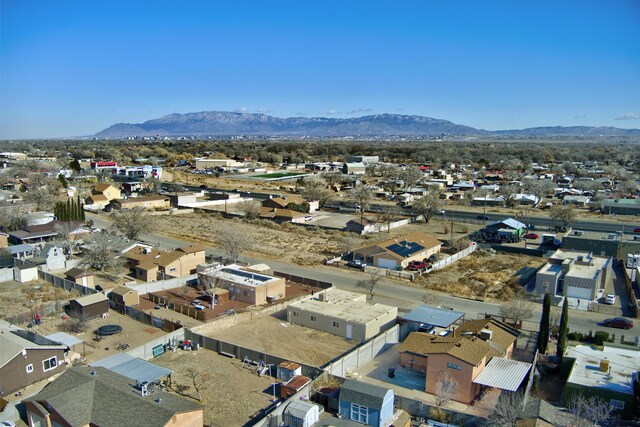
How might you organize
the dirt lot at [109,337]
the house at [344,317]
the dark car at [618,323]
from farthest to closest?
1. the dark car at [618,323]
2. the house at [344,317]
3. the dirt lot at [109,337]

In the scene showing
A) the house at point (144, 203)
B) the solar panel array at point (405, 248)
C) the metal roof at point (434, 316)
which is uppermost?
the house at point (144, 203)

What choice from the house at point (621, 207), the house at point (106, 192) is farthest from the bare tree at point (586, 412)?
the house at point (106, 192)

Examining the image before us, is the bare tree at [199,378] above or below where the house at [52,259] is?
below

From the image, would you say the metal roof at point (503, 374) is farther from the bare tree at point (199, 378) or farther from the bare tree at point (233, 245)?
the bare tree at point (233, 245)

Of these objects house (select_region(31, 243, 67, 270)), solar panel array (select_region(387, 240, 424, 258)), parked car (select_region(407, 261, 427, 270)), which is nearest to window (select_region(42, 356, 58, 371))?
house (select_region(31, 243, 67, 270))

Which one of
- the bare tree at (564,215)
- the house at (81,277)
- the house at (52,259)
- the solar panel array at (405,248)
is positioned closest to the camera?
the house at (81,277)

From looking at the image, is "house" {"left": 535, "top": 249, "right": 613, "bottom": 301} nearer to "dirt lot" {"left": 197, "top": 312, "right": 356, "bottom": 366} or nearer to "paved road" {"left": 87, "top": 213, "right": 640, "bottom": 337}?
"paved road" {"left": 87, "top": 213, "right": 640, "bottom": 337}

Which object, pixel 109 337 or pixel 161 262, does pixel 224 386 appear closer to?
pixel 109 337

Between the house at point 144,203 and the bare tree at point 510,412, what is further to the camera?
the house at point 144,203

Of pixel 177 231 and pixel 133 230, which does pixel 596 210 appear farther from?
pixel 133 230
